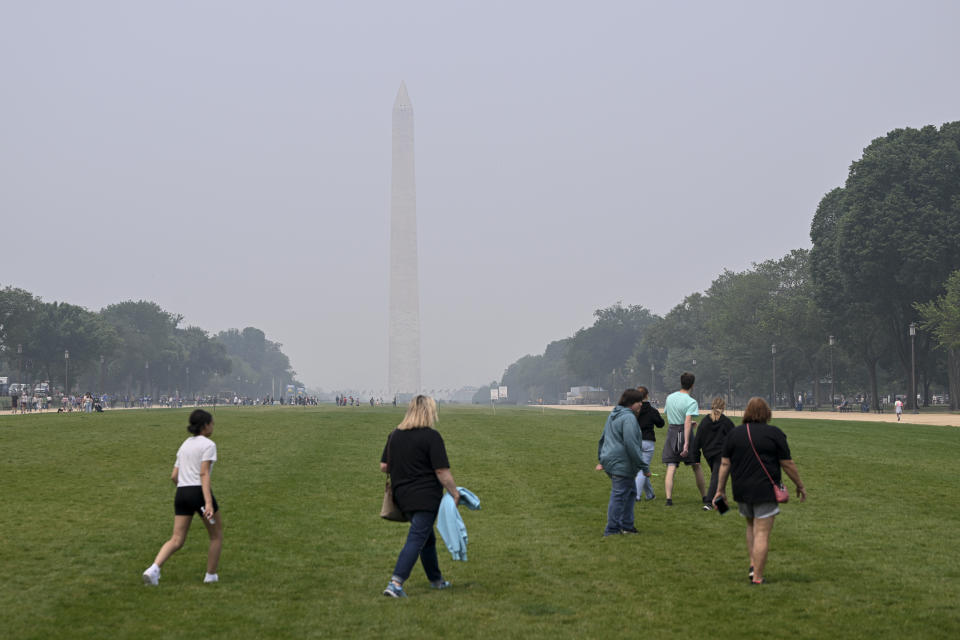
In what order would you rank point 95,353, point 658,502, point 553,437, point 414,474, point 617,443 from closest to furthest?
point 414,474
point 617,443
point 658,502
point 553,437
point 95,353

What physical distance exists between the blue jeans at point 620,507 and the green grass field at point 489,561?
0.37 meters

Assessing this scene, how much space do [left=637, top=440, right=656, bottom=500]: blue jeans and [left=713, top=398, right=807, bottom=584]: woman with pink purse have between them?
7.42 metres

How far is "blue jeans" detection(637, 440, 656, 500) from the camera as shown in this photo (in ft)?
63.8

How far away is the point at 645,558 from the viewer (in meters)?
13.7

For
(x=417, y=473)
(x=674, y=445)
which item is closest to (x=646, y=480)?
(x=674, y=445)

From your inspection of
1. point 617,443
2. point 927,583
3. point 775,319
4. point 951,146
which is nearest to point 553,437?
point 617,443

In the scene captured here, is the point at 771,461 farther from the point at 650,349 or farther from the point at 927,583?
the point at 650,349

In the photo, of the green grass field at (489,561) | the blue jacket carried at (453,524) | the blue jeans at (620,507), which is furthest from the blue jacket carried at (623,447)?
the blue jacket carried at (453,524)

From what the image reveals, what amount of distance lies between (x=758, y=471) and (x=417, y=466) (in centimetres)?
379

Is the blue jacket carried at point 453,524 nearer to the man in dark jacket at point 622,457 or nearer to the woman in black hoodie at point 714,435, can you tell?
the man in dark jacket at point 622,457

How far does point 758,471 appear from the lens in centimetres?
1138

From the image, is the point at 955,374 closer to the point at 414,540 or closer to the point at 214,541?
the point at 414,540

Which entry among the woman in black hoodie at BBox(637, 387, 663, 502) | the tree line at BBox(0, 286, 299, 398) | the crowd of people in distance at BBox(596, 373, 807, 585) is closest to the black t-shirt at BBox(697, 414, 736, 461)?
the crowd of people in distance at BBox(596, 373, 807, 585)

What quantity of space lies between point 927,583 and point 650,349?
571 ft
